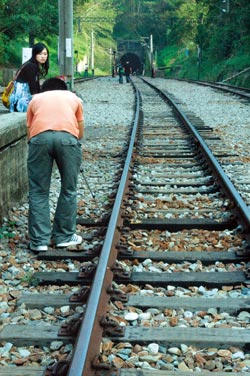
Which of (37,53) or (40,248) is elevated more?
(37,53)

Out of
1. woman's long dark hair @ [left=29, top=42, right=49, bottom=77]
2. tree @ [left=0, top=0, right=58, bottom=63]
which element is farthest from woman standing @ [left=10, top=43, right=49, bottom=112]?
tree @ [left=0, top=0, right=58, bottom=63]

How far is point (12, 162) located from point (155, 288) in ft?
9.68

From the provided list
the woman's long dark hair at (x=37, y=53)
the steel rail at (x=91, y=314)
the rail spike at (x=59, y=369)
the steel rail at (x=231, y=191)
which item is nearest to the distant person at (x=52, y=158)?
the steel rail at (x=91, y=314)

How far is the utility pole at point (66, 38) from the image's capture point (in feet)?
47.5

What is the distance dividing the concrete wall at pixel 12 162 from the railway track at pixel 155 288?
889 millimetres

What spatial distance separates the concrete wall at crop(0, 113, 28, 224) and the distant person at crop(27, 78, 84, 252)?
83 centimetres

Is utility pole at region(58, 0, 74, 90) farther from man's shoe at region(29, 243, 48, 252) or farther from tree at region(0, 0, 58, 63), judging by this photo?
tree at region(0, 0, 58, 63)

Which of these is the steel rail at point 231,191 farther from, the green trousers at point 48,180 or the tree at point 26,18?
the tree at point 26,18

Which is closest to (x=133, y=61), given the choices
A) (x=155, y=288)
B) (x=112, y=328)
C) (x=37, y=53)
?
(x=37, y=53)

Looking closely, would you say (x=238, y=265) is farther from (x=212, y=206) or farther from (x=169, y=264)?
(x=212, y=206)

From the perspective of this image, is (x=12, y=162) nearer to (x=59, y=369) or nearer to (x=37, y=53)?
(x=37, y=53)

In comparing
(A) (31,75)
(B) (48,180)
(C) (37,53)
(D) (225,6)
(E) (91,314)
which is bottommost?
(E) (91,314)

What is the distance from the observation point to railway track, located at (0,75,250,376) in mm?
3480

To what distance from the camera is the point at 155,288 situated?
4.58m
